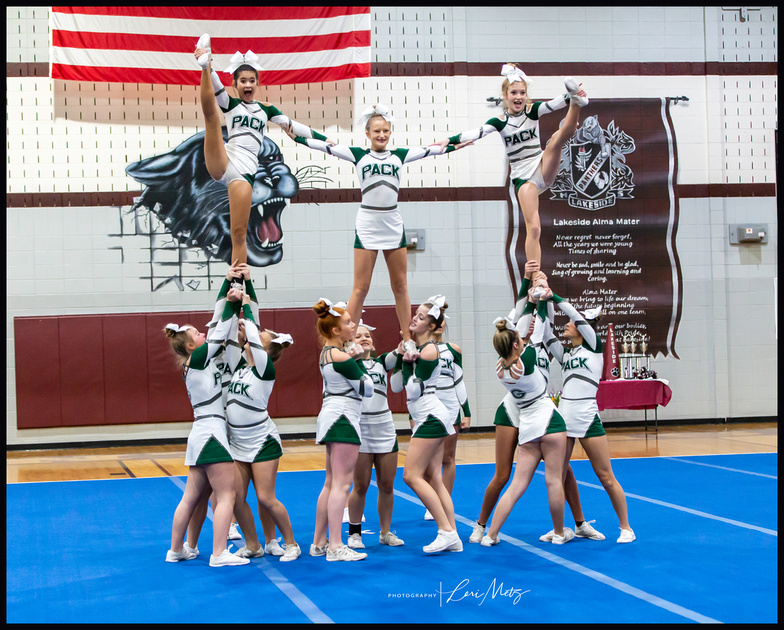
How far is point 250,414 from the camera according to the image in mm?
5898

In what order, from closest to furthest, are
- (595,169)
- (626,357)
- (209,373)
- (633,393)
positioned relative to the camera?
(209,373)
(633,393)
(626,357)
(595,169)

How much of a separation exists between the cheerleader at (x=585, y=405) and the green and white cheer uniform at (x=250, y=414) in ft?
7.34

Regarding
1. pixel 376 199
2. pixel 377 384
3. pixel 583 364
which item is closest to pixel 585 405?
pixel 583 364

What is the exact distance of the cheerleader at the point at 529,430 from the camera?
6125 millimetres

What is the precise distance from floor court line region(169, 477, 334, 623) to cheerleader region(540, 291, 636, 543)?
2187 mm

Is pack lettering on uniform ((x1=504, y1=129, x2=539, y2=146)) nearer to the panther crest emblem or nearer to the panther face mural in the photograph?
the panther face mural

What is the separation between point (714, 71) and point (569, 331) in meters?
9.67

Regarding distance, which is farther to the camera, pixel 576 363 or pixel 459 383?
pixel 459 383

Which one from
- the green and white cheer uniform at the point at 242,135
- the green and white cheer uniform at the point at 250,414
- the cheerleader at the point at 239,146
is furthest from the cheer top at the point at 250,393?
the green and white cheer uniform at the point at 242,135

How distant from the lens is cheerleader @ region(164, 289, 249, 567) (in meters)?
5.62

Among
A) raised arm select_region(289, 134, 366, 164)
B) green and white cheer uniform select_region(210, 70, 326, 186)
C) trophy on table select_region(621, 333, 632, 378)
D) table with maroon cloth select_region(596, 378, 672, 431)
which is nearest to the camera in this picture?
green and white cheer uniform select_region(210, 70, 326, 186)

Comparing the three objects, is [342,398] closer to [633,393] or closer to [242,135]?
[242,135]

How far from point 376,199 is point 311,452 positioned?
252 inches

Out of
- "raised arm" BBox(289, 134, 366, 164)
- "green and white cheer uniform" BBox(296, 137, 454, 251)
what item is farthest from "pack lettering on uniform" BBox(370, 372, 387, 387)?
"raised arm" BBox(289, 134, 366, 164)
